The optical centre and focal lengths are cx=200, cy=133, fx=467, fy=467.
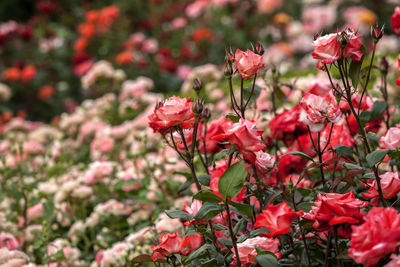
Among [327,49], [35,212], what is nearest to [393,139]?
[327,49]

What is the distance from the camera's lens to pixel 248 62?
0.92 m

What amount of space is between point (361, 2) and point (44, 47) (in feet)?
11.2

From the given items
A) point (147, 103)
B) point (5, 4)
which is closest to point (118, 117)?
point (147, 103)

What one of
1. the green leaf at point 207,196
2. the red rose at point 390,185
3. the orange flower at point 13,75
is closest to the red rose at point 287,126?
the red rose at point 390,185

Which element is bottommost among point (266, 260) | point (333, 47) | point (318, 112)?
point (266, 260)

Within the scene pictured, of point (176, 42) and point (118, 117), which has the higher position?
point (176, 42)

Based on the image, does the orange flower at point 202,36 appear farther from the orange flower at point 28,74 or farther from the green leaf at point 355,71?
the green leaf at point 355,71

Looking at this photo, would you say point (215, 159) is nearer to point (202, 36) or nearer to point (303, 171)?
point (303, 171)

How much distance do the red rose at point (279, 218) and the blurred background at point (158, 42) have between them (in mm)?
3370

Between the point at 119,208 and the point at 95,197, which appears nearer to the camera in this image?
the point at 119,208

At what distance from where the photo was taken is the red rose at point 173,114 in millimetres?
852

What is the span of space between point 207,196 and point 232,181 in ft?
0.16

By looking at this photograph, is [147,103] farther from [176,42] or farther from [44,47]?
[44,47]

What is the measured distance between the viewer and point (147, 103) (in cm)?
280
